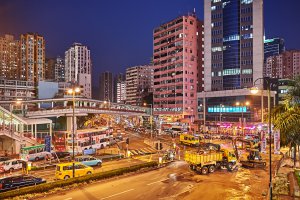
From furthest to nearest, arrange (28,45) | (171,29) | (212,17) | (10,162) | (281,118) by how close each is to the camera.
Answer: (28,45), (171,29), (212,17), (10,162), (281,118)

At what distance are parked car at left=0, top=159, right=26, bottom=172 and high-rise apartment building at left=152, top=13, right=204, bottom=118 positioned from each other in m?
75.3

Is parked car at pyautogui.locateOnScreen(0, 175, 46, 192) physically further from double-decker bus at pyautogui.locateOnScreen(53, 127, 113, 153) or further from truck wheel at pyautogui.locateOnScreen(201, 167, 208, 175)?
double-decker bus at pyautogui.locateOnScreen(53, 127, 113, 153)

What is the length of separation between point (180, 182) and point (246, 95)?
6320cm

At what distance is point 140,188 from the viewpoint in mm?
25969

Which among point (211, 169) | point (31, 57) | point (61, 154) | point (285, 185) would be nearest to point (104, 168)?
point (61, 154)

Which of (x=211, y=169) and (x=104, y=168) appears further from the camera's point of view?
(x=104, y=168)

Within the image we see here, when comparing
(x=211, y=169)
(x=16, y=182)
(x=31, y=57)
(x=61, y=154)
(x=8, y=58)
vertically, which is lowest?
(x=61, y=154)

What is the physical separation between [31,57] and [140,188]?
149752 millimetres

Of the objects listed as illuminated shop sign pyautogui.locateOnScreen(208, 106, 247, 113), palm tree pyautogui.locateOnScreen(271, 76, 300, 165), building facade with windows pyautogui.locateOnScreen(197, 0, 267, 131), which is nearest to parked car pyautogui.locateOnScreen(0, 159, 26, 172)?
palm tree pyautogui.locateOnScreen(271, 76, 300, 165)

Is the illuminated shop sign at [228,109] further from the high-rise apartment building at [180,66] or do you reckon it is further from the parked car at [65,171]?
the parked car at [65,171]

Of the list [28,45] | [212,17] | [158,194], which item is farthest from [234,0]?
[28,45]

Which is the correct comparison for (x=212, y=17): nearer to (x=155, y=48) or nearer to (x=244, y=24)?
(x=244, y=24)

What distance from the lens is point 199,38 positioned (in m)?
116

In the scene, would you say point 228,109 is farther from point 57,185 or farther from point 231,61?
point 57,185
